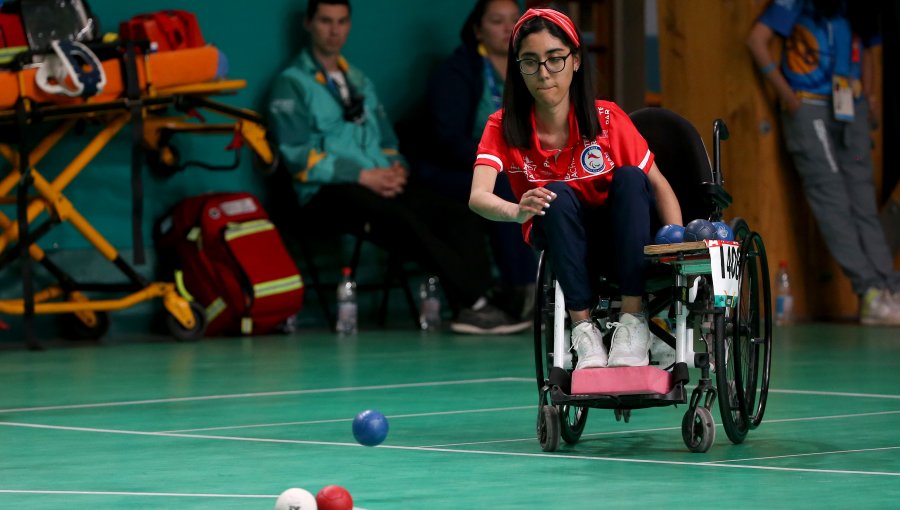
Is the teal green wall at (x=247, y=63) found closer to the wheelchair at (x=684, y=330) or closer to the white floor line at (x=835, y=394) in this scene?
the white floor line at (x=835, y=394)

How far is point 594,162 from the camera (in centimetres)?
381

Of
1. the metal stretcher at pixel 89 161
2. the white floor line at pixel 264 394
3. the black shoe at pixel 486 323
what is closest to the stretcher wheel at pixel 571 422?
the white floor line at pixel 264 394

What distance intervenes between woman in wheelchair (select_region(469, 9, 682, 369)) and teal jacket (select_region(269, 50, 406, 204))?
13.8 feet

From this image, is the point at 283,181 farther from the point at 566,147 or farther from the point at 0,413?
the point at 566,147

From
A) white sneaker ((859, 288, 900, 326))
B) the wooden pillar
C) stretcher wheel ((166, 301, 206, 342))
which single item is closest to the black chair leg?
stretcher wheel ((166, 301, 206, 342))

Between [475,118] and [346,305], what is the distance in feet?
3.92

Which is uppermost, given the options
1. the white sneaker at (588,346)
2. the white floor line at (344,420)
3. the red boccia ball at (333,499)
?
the white sneaker at (588,346)

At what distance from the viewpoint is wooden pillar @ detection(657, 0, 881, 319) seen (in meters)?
8.60

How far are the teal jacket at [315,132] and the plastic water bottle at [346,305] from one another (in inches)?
19.4

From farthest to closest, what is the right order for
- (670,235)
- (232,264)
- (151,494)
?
(232,264) → (670,235) → (151,494)

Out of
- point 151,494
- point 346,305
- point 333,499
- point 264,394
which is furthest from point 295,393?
point 346,305

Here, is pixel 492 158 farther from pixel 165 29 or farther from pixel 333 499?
pixel 165 29

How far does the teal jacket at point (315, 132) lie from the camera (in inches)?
318

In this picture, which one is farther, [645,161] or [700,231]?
[645,161]
